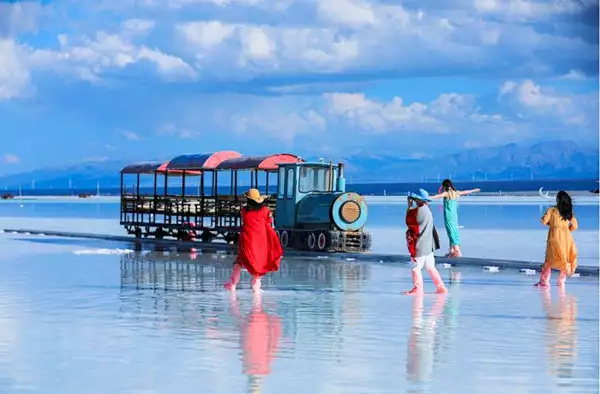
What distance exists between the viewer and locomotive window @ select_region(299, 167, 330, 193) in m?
30.3

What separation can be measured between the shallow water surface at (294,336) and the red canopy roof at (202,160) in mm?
14501

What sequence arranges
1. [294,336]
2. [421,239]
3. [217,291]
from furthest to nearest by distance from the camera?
1. [217,291]
2. [421,239]
3. [294,336]

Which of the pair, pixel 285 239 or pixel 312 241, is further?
pixel 285 239

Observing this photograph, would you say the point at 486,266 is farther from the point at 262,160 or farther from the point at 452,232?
the point at 262,160

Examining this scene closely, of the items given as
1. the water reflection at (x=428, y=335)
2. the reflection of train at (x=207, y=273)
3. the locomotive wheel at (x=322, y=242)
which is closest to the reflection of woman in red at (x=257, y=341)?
the water reflection at (x=428, y=335)

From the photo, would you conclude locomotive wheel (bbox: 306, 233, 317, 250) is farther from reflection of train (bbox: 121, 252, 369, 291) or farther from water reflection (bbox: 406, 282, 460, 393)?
water reflection (bbox: 406, 282, 460, 393)

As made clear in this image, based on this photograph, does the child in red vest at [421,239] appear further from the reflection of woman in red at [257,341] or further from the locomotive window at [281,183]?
the locomotive window at [281,183]

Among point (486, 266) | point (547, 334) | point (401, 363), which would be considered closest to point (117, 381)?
point (401, 363)

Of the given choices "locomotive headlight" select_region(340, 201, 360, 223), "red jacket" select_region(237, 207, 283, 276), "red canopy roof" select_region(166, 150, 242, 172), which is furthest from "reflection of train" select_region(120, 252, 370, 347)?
"red canopy roof" select_region(166, 150, 242, 172)

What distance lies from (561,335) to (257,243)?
5.68 m

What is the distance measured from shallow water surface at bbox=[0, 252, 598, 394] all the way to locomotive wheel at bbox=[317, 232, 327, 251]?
8.05 meters

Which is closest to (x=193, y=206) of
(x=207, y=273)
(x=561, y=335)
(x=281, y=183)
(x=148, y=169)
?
(x=148, y=169)

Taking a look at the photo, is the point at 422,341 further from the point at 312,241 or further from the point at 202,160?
the point at 202,160

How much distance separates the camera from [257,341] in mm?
12078
